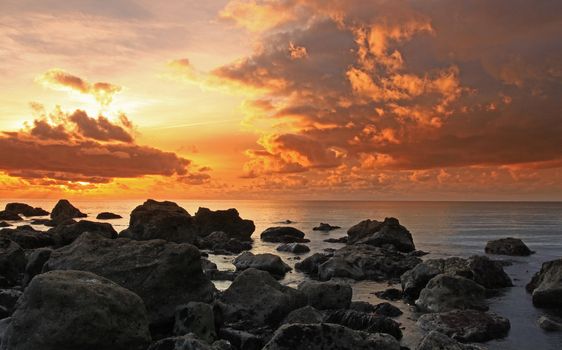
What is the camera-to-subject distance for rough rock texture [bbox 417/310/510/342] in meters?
19.8

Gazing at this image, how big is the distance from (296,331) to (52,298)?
7.33 metres

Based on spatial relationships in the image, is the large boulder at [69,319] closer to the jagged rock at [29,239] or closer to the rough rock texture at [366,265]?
the rough rock texture at [366,265]

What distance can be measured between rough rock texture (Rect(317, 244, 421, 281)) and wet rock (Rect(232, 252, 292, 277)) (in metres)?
3.12

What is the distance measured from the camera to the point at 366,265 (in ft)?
125

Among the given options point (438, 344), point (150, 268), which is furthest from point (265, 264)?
point (438, 344)

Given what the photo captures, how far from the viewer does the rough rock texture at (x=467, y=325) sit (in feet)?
65.0

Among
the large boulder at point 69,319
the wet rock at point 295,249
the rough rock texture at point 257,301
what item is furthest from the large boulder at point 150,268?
the wet rock at point 295,249

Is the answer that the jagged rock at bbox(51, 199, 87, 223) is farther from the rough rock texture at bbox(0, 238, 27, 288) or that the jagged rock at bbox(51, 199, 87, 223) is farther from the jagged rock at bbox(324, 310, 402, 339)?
the jagged rock at bbox(324, 310, 402, 339)

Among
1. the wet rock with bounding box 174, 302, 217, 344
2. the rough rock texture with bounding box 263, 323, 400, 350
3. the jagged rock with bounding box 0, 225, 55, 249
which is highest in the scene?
the rough rock texture with bounding box 263, 323, 400, 350

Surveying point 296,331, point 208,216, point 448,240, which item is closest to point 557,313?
point 296,331

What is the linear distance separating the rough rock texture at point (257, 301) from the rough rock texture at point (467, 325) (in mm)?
6155

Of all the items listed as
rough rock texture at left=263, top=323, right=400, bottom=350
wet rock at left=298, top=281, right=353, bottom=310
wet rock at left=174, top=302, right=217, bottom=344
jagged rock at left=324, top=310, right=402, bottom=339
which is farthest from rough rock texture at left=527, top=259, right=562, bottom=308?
wet rock at left=174, top=302, right=217, bottom=344

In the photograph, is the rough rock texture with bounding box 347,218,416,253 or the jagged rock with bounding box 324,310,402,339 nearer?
the jagged rock with bounding box 324,310,402,339

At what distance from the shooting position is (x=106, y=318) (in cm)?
1405
